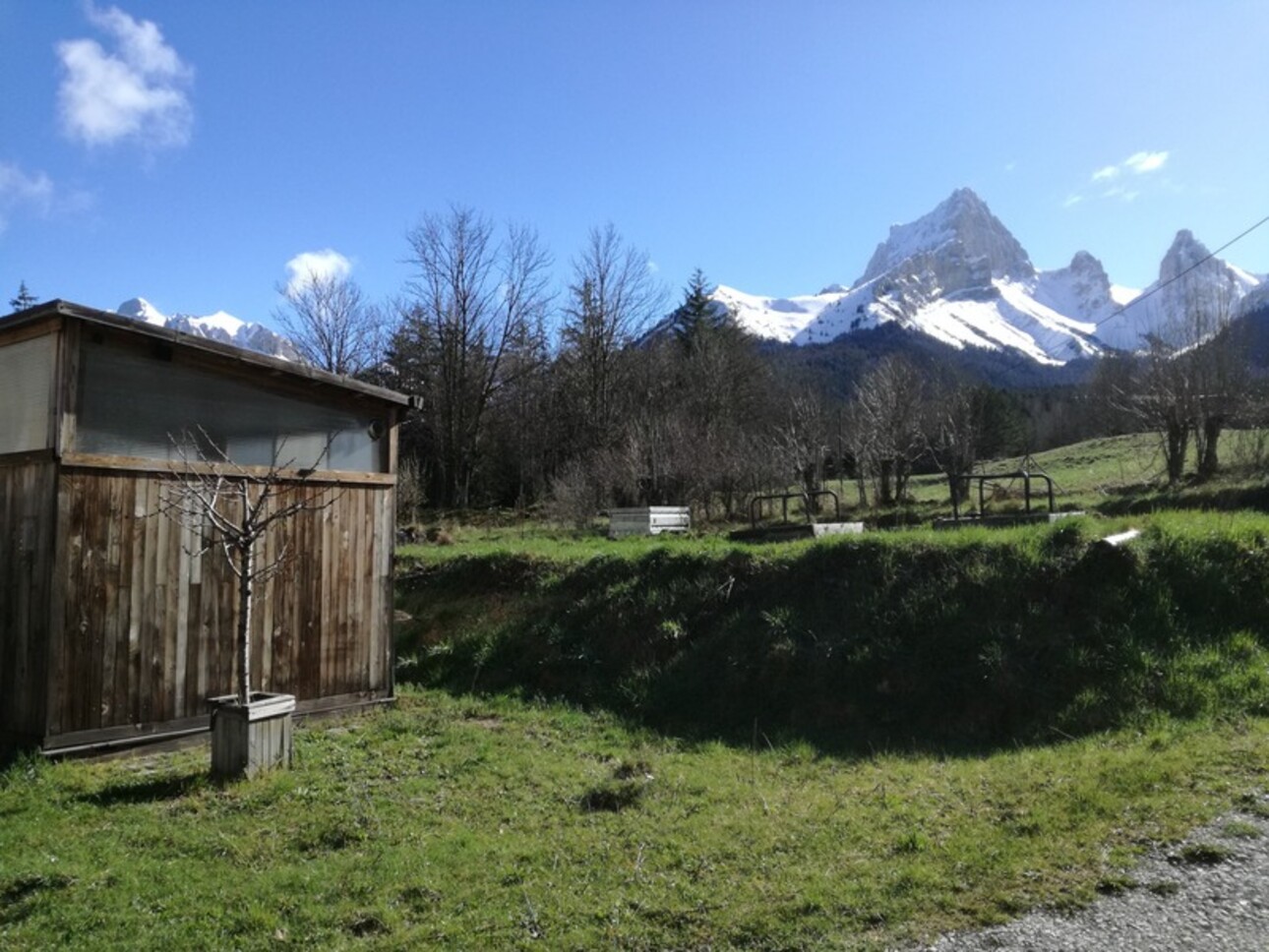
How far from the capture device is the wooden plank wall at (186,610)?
23.0ft

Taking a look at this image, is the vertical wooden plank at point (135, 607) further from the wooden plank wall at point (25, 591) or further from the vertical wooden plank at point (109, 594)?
the wooden plank wall at point (25, 591)

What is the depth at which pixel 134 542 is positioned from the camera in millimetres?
7387

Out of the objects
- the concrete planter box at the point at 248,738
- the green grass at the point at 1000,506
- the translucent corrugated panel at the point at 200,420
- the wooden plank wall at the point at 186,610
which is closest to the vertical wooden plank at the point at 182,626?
the wooden plank wall at the point at 186,610

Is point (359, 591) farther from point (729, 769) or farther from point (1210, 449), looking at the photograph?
point (1210, 449)

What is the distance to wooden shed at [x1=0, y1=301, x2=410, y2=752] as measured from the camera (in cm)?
694

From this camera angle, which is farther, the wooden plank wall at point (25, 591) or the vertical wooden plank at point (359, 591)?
the vertical wooden plank at point (359, 591)

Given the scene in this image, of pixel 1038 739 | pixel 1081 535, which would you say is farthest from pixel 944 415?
pixel 1038 739

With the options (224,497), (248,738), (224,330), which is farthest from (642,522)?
(224,330)

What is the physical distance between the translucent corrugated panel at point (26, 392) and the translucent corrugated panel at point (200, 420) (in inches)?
10.8

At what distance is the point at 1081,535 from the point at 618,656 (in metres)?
5.49

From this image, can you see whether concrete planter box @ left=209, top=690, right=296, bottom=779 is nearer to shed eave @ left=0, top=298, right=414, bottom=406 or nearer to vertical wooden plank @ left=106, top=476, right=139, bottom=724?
vertical wooden plank @ left=106, top=476, right=139, bottom=724

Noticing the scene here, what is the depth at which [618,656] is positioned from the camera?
1027 centimetres

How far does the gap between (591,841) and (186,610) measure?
15.8 ft

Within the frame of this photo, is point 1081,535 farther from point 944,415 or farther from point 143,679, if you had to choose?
point 944,415
